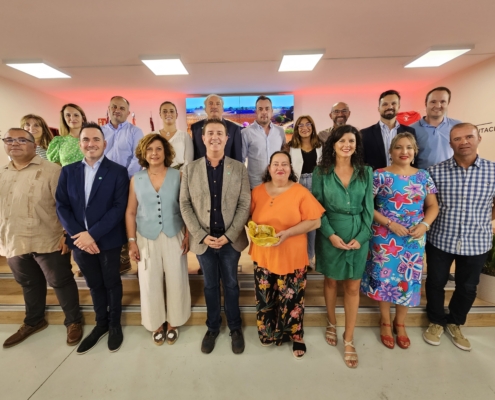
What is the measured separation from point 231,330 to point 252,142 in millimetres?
1919

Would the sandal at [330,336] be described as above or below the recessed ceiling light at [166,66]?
below

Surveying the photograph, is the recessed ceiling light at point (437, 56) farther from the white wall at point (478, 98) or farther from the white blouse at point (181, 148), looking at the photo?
the white blouse at point (181, 148)

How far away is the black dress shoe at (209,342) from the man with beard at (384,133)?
220cm

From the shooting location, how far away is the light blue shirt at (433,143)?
2.48 meters

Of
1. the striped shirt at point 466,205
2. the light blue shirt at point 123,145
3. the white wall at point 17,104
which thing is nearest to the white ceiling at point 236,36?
the white wall at point 17,104

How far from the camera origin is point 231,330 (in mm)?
2150

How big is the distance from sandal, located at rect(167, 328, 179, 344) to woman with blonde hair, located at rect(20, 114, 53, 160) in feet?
7.79

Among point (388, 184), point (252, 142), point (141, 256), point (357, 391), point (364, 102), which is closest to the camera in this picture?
point (357, 391)

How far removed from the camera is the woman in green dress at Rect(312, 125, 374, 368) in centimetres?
184

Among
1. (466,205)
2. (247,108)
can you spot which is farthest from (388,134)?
(247,108)

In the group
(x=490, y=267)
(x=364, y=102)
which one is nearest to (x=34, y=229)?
(x=490, y=267)

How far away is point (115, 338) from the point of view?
2.15 meters

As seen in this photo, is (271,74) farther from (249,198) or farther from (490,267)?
(490,267)

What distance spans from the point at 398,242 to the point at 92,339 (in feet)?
9.01
